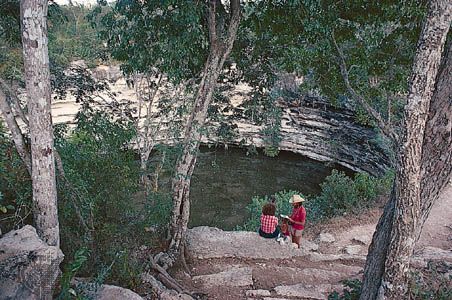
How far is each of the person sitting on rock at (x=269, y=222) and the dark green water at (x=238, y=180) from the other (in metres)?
7.87

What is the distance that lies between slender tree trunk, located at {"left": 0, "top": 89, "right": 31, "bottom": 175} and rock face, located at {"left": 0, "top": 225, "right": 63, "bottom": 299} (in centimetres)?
111

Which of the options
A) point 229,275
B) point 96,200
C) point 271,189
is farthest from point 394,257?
point 271,189

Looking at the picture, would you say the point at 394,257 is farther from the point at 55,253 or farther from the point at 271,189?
the point at 271,189

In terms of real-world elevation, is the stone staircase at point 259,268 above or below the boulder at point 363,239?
above

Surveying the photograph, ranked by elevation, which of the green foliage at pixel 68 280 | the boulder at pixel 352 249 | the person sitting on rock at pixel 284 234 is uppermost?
the green foliage at pixel 68 280

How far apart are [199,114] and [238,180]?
47.5 feet

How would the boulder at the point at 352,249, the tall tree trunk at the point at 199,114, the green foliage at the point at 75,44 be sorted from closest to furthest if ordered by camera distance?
the tall tree trunk at the point at 199,114 < the boulder at the point at 352,249 < the green foliage at the point at 75,44

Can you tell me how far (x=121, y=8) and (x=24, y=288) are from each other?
162 inches

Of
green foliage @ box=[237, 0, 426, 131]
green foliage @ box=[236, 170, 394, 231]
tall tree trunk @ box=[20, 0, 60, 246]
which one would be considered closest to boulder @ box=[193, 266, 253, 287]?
tall tree trunk @ box=[20, 0, 60, 246]

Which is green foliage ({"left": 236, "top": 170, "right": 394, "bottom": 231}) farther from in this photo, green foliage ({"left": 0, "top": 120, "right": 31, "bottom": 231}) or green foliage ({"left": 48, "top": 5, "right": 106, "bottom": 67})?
green foliage ({"left": 0, "top": 120, "right": 31, "bottom": 231})

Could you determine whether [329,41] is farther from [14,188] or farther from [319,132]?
[319,132]

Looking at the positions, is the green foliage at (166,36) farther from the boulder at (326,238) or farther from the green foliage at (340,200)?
the green foliage at (340,200)

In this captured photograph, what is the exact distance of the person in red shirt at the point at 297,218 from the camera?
7246 mm

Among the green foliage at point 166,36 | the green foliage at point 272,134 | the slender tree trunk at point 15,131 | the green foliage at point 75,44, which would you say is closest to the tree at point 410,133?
the green foliage at point 166,36
